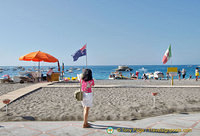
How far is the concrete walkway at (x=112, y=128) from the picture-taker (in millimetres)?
3993

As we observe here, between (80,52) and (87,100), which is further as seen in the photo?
(80,52)

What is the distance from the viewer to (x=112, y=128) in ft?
14.3

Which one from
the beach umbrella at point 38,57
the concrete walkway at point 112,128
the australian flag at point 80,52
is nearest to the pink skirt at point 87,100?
the concrete walkway at point 112,128

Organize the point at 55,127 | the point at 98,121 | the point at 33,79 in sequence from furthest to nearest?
1. the point at 33,79
2. the point at 98,121
3. the point at 55,127

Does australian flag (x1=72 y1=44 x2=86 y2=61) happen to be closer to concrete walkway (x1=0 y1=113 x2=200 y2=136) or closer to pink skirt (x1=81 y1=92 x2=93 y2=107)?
concrete walkway (x1=0 y1=113 x2=200 y2=136)

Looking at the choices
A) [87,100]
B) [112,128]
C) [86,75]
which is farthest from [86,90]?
[112,128]

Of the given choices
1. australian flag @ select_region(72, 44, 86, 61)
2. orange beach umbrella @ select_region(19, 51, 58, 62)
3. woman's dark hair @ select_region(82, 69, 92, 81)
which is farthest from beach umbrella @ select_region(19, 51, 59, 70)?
woman's dark hair @ select_region(82, 69, 92, 81)

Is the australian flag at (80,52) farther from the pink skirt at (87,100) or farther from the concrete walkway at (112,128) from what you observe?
the pink skirt at (87,100)

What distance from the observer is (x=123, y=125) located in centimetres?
461

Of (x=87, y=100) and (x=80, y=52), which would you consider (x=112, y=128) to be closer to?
(x=87, y=100)

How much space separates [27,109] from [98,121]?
2.85 m

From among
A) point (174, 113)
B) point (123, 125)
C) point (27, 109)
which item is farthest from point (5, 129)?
point (174, 113)

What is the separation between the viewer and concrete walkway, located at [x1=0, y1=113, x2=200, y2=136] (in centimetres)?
399

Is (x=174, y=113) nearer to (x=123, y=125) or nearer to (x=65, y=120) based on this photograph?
(x=123, y=125)
